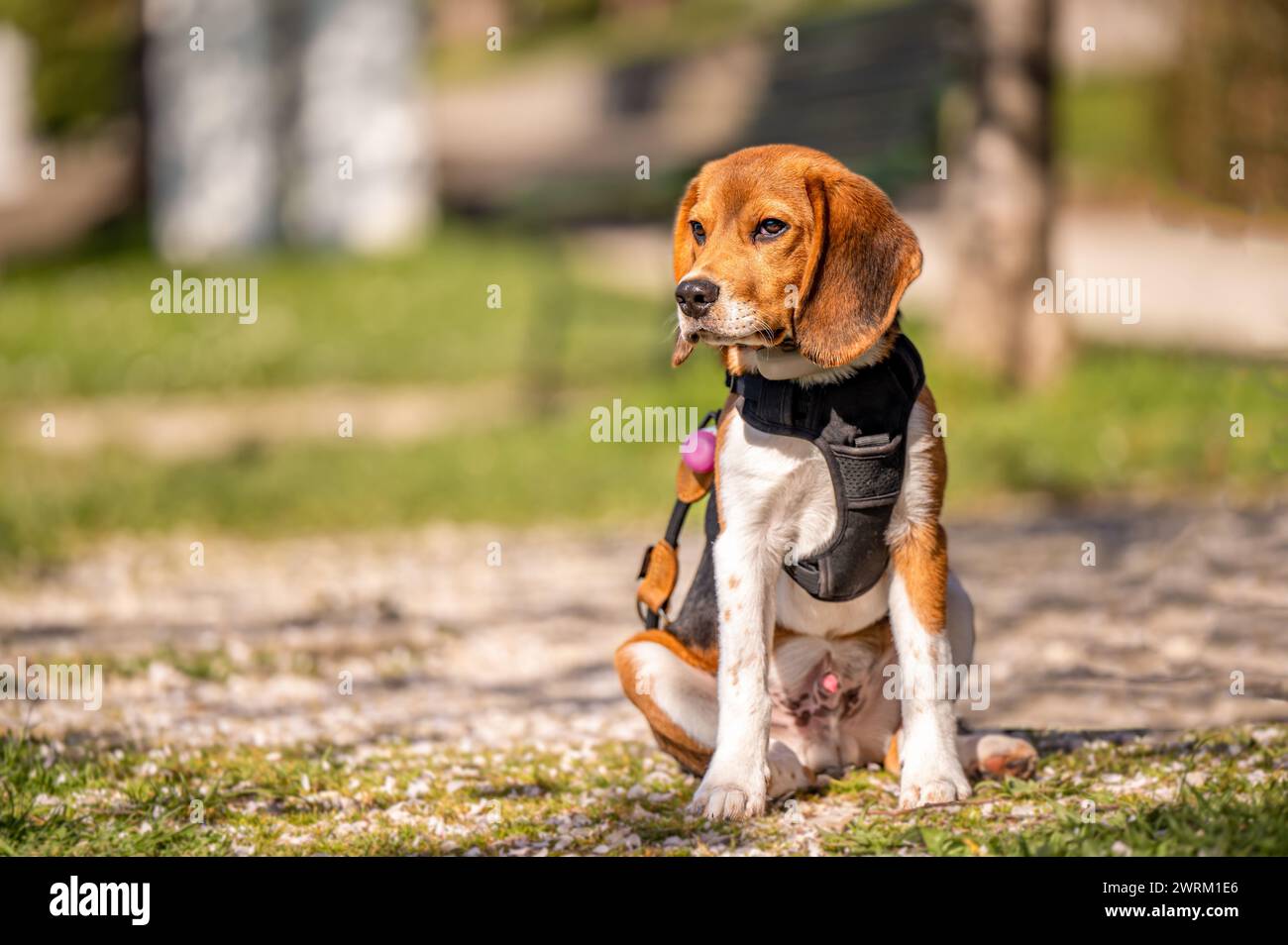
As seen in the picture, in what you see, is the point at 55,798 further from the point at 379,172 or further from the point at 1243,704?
the point at 379,172

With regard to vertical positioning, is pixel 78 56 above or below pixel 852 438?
above

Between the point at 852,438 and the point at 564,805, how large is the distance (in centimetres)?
134

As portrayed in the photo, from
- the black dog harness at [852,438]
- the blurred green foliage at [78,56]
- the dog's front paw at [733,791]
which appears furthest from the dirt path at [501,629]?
the blurred green foliage at [78,56]

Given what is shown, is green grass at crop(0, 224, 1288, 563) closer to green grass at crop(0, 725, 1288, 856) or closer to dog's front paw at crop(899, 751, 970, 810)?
green grass at crop(0, 725, 1288, 856)

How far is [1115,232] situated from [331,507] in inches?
495

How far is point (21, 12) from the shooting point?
725 inches

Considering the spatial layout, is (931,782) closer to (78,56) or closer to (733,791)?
(733,791)

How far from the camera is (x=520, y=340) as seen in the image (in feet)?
46.9

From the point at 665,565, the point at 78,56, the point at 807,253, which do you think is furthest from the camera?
the point at 78,56

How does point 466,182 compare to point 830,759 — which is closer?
point 830,759

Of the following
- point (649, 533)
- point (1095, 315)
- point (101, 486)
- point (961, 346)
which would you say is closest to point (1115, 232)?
point (1095, 315)

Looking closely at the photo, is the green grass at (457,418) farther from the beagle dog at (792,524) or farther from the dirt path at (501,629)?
the beagle dog at (792,524)

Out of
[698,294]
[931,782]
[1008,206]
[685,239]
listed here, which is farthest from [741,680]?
[1008,206]

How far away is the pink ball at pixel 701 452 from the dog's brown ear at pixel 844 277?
505mm
